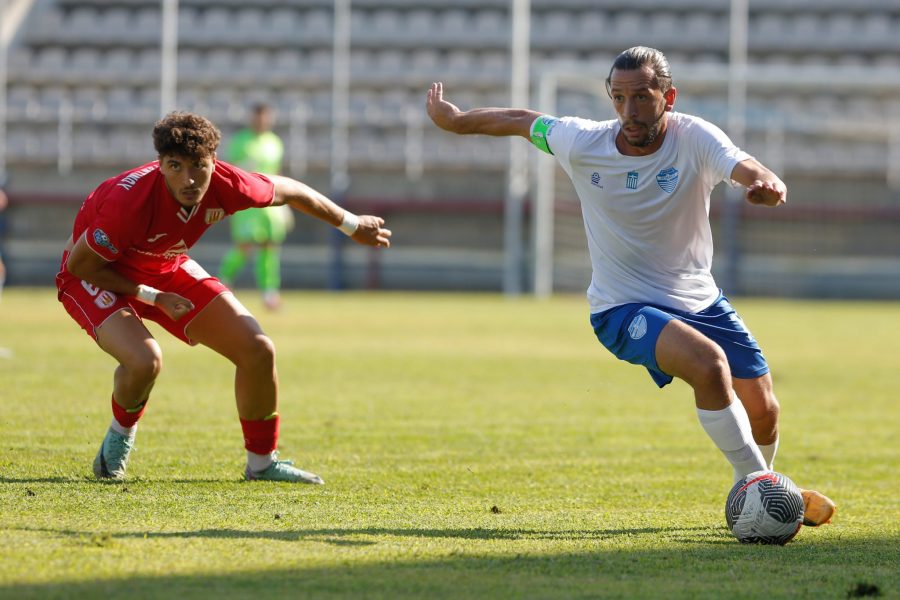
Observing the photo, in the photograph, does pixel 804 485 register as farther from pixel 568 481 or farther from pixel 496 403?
pixel 496 403

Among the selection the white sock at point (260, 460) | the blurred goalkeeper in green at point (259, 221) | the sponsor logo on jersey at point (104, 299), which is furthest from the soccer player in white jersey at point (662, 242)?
the blurred goalkeeper in green at point (259, 221)

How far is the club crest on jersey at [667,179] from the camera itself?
5.38 metres

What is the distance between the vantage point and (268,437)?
613cm

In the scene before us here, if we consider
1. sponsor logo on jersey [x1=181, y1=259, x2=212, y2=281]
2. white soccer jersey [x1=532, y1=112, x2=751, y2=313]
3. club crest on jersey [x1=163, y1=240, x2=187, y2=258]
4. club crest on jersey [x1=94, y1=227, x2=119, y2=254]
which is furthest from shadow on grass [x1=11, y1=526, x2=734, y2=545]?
sponsor logo on jersey [x1=181, y1=259, x2=212, y2=281]

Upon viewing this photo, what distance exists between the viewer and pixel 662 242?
18.1 ft

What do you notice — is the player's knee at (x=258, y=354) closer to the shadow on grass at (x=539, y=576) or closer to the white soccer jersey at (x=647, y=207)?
the shadow on grass at (x=539, y=576)

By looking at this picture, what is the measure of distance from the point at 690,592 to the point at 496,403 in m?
5.40

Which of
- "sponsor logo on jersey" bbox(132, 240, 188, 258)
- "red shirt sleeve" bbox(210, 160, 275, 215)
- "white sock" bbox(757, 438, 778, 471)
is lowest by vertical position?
"white sock" bbox(757, 438, 778, 471)

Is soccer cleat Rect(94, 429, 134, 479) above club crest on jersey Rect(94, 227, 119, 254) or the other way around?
the other way around

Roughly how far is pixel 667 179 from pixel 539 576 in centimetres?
187

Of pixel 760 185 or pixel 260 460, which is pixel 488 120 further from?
pixel 260 460

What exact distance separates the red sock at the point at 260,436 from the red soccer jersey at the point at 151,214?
32.1 inches

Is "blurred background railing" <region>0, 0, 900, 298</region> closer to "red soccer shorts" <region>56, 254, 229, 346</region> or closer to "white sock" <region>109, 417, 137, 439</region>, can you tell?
"red soccer shorts" <region>56, 254, 229, 346</region>

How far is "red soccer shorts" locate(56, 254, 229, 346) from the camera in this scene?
610 cm
